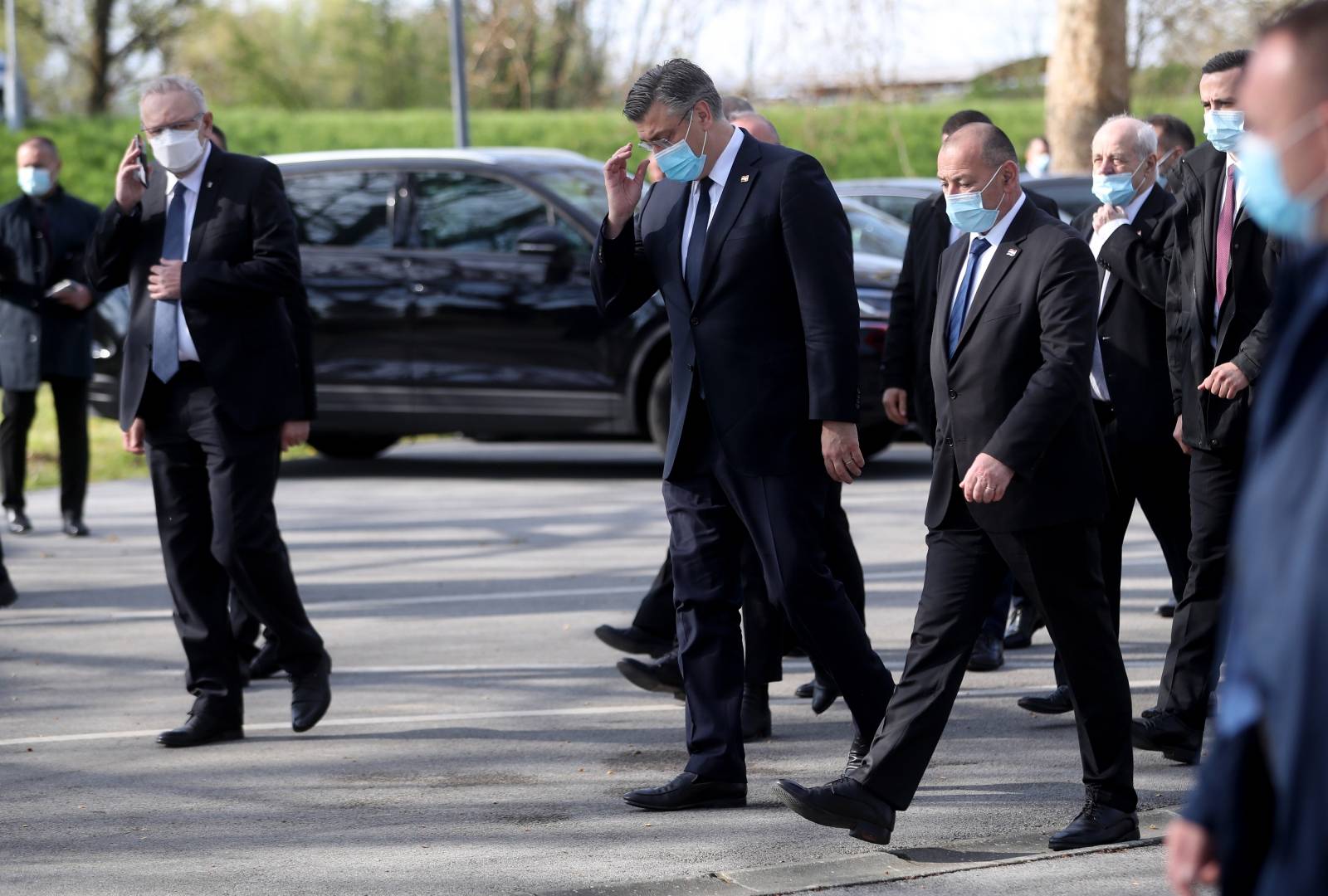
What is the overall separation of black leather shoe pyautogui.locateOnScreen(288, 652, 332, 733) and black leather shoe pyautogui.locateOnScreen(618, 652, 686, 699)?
964 mm

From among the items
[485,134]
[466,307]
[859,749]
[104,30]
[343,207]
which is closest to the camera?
[859,749]

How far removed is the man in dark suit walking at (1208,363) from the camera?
210 inches

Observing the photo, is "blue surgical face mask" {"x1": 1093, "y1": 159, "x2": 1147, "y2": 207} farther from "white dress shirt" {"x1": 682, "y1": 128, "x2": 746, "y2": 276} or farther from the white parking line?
the white parking line

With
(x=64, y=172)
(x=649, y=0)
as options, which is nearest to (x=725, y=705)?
(x=649, y=0)

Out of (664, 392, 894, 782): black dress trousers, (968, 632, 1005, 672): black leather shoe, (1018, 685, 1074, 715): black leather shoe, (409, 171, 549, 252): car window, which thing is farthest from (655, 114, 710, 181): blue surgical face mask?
(409, 171, 549, 252): car window

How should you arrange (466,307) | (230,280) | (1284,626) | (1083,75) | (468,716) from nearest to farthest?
(1284,626)
(230,280)
(468,716)
(466,307)
(1083,75)

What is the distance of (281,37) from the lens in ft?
185

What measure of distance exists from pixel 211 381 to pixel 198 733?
112 centimetres

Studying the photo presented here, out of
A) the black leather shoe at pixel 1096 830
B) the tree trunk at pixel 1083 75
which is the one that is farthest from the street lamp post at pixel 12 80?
the black leather shoe at pixel 1096 830

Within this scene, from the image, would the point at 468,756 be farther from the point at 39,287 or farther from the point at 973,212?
the point at 39,287

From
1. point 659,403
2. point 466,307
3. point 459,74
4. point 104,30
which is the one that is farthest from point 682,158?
point 104,30

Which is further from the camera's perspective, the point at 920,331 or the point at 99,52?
the point at 99,52

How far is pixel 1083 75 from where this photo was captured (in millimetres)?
18734

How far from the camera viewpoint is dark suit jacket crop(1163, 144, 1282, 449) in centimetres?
533
